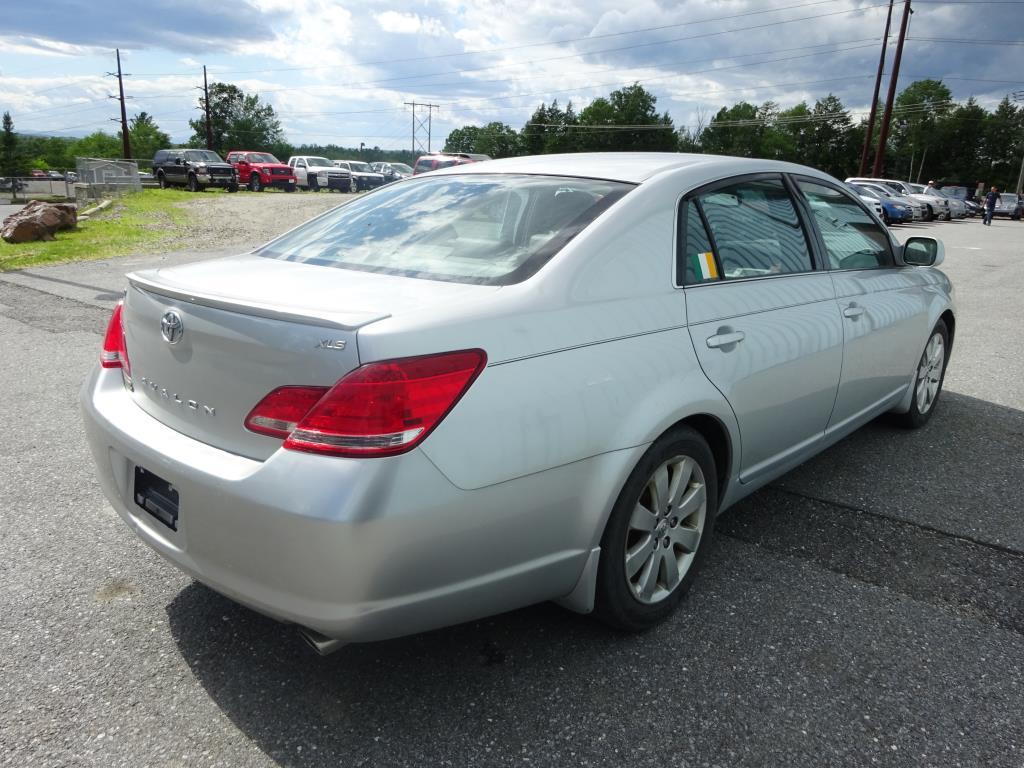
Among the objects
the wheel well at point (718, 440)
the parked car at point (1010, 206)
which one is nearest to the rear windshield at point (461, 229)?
the wheel well at point (718, 440)

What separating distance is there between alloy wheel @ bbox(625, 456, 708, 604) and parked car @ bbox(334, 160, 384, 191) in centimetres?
3706

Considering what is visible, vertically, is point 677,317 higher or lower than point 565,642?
higher

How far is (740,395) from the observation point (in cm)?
285

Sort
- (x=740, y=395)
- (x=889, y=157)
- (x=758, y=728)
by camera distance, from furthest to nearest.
Answer: (x=889, y=157), (x=740, y=395), (x=758, y=728)

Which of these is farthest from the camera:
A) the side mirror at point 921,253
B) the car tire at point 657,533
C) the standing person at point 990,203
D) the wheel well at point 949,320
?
the standing person at point 990,203

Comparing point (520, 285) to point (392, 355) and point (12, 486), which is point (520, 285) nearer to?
point (392, 355)

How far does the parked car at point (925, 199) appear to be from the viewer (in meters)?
31.5

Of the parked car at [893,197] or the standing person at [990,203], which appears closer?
the parked car at [893,197]

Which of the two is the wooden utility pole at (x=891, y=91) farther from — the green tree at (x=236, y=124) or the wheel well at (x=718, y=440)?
the green tree at (x=236, y=124)

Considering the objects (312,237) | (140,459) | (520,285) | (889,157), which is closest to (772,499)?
(520,285)

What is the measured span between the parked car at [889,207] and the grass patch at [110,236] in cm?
2195

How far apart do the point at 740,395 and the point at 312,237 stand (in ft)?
5.83

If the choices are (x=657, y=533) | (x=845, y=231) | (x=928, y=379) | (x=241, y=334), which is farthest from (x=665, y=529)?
(x=928, y=379)

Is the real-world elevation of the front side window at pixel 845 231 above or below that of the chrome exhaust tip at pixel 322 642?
above
